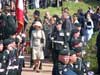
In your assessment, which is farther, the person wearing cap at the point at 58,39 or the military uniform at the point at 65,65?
the person wearing cap at the point at 58,39

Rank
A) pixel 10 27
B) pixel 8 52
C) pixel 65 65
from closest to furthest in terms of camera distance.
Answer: pixel 65 65
pixel 8 52
pixel 10 27

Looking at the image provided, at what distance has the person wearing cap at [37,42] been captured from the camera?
59.7ft

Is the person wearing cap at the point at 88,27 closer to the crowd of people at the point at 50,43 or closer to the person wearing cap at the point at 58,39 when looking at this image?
the crowd of people at the point at 50,43

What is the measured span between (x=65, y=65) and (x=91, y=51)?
31.7 feet

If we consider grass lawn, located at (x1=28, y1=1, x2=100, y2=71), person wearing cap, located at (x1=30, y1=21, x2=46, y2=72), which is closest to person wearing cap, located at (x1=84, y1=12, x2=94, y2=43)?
grass lawn, located at (x1=28, y1=1, x2=100, y2=71)

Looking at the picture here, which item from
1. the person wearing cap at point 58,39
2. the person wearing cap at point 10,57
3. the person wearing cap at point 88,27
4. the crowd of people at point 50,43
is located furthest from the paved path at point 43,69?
the person wearing cap at point 10,57

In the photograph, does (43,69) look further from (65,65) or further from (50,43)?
(65,65)

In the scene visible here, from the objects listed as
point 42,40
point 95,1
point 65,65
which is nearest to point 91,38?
point 42,40

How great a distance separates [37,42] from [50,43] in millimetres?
469

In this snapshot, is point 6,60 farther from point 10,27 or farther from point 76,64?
point 10,27

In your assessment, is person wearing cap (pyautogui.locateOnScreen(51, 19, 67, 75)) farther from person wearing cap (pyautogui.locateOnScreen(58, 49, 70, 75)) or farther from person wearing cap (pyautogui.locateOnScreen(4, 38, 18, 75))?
person wearing cap (pyautogui.locateOnScreen(58, 49, 70, 75))

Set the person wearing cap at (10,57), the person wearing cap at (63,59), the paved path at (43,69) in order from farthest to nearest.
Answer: the paved path at (43,69), the person wearing cap at (10,57), the person wearing cap at (63,59)

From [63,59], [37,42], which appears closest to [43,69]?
[37,42]

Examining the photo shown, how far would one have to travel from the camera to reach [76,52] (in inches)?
512
